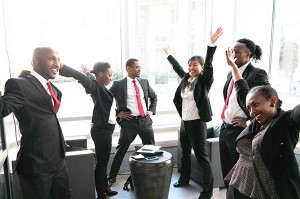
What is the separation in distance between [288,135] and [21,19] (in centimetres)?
335

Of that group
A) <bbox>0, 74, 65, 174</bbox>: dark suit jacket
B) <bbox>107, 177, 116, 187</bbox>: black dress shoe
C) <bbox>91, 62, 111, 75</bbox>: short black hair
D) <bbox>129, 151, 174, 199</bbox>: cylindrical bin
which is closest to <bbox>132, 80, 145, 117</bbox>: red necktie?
<bbox>91, 62, 111, 75</bbox>: short black hair

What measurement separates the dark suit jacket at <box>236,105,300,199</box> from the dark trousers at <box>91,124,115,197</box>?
1.65 m

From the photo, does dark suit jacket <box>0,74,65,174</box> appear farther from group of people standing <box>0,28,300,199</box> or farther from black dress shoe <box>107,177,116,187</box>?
black dress shoe <box>107,177,116,187</box>

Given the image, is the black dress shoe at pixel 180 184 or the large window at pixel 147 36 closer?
the black dress shoe at pixel 180 184

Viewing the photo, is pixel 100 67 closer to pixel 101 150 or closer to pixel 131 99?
pixel 131 99

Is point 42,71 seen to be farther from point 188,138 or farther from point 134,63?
point 188,138

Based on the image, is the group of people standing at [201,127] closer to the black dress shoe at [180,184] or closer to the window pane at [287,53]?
the black dress shoe at [180,184]

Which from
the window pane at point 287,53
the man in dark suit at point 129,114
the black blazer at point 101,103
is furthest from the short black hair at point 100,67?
the window pane at point 287,53

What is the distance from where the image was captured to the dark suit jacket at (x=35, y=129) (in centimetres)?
166

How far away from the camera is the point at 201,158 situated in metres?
2.79

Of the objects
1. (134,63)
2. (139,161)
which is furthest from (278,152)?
(134,63)

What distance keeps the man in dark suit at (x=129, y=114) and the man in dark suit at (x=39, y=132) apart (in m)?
1.33

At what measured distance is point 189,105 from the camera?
9.55ft

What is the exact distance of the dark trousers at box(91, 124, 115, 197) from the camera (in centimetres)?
268
